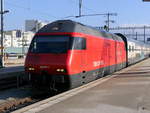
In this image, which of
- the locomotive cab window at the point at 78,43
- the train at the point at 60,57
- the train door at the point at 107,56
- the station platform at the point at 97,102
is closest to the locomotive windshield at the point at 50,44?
the train at the point at 60,57

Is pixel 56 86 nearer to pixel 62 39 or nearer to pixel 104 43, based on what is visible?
pixel 62 39

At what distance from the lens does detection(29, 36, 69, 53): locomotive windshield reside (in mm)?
13960

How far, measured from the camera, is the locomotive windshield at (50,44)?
13960 millimetres

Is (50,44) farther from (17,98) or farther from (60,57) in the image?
(17,98)

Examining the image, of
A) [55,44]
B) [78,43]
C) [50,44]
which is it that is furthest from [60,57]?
[78,43]

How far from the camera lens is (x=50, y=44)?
1424 cm

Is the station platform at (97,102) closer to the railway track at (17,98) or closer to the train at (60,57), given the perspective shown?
the train at (60,57)

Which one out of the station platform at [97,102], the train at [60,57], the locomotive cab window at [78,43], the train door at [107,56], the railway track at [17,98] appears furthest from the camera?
the train door at [107,56]

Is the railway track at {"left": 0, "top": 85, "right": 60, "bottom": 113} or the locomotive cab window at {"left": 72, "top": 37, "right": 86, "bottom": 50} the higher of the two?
the locomotive cab window at {"left": 72, "top": 37, "right": 86, "bottom": 50}

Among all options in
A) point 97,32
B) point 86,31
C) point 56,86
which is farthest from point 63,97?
point 97,32

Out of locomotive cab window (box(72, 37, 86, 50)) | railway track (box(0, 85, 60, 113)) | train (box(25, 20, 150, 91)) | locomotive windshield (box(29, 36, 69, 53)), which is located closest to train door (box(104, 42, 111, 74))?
train (box(25, 20, 150, 91))

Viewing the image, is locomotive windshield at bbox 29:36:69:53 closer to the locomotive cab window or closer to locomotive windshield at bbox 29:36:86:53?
locomotive windshield at bbox 29:36:86:53

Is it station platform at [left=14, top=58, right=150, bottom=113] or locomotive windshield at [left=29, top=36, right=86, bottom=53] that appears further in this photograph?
locomotive windshield at [left=29, top=36, right=86, bottom=53]

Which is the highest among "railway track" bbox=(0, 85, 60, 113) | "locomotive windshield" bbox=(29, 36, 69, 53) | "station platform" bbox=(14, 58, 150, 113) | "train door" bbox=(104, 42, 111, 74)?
"locomotive windshield" bbox=(29, 36, 69, 53)
